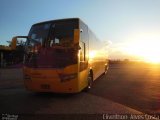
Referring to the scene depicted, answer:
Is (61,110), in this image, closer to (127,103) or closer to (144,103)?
(127,103)

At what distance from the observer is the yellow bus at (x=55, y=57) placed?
10656mm

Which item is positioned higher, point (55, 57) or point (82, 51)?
point (82, 51)

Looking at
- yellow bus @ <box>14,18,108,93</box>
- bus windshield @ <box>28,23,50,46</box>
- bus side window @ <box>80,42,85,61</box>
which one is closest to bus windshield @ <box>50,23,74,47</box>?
yellow bus @ <box>14,18,108,93</box>

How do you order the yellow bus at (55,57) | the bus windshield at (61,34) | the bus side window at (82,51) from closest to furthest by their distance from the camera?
the yellow bus at (55,57) → the bus windshield at (61,34) → the bus side window at (82,51)

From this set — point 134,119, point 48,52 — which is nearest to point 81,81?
point 48,52

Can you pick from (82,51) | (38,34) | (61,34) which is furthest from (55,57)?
(38,34)

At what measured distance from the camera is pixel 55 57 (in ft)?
35.6

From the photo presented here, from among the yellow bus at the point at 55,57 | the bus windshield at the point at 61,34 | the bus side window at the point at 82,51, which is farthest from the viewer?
the bus side window at the point at 82,51

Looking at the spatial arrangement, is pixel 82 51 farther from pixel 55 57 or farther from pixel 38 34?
pixel 38 34

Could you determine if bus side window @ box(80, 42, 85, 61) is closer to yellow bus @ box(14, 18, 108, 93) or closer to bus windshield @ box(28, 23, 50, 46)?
yellow bus @ box(14, 18, 108, 93)

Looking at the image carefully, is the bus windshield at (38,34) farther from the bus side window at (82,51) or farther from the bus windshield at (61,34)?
the bus side window at (82,51)

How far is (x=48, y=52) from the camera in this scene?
1101cm

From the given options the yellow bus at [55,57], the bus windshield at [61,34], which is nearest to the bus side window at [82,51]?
the yellow bus at [55,57]

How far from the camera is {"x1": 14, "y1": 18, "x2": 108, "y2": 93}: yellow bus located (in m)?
10.7
